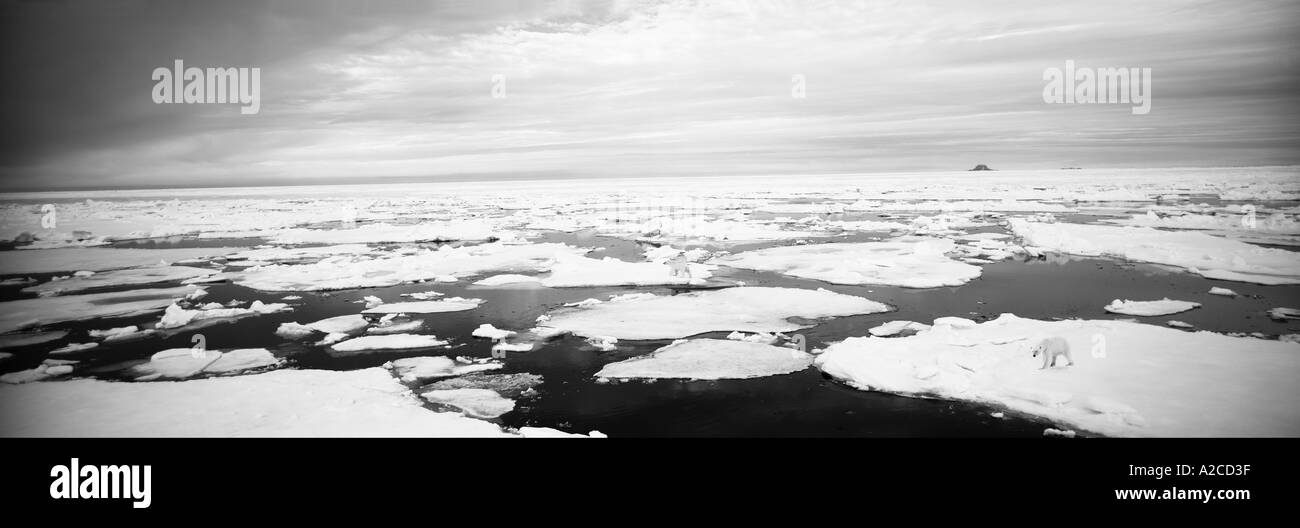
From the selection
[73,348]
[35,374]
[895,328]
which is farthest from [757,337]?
[73,348]

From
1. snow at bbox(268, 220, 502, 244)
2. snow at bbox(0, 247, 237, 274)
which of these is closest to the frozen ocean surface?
snow at bbox(0, 247, 237, 274)

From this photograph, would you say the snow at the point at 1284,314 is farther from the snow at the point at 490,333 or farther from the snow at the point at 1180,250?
the snow at the point at 490,333

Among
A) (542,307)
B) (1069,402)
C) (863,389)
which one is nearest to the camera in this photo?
(1069,402)
